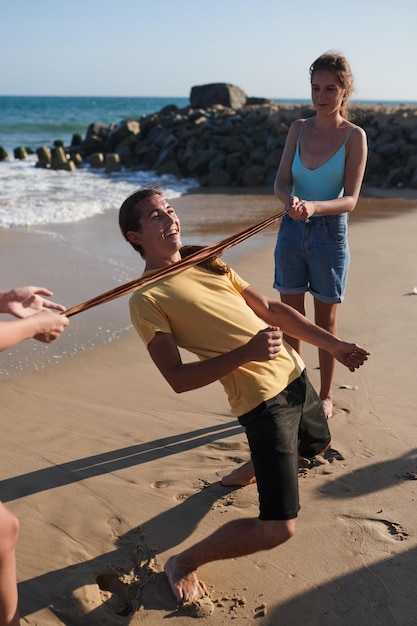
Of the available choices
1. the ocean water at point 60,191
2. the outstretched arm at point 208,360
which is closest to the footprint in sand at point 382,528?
the outstretched arm at point 208,360

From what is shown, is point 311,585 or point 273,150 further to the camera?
point 273,150

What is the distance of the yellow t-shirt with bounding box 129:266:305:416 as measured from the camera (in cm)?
268

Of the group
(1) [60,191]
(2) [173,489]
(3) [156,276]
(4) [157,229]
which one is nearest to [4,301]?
(3) [156,276]

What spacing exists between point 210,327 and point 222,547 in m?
0.81

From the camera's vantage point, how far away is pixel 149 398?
4.35 m

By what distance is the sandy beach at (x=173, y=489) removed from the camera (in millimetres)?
2625

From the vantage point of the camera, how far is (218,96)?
2478cm

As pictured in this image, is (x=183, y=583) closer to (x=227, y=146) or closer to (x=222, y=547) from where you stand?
(x=222, y=547)

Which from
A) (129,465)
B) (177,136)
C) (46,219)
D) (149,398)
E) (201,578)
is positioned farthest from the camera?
(177,136)

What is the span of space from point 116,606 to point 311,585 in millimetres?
729

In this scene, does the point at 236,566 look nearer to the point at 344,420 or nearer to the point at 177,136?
the point at 344,420

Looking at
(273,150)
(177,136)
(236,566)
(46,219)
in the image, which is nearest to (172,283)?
(236,566)

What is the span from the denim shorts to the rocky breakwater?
34.2ft

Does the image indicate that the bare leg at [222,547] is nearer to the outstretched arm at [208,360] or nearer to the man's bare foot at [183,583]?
the man's bare foot at [183,583]
